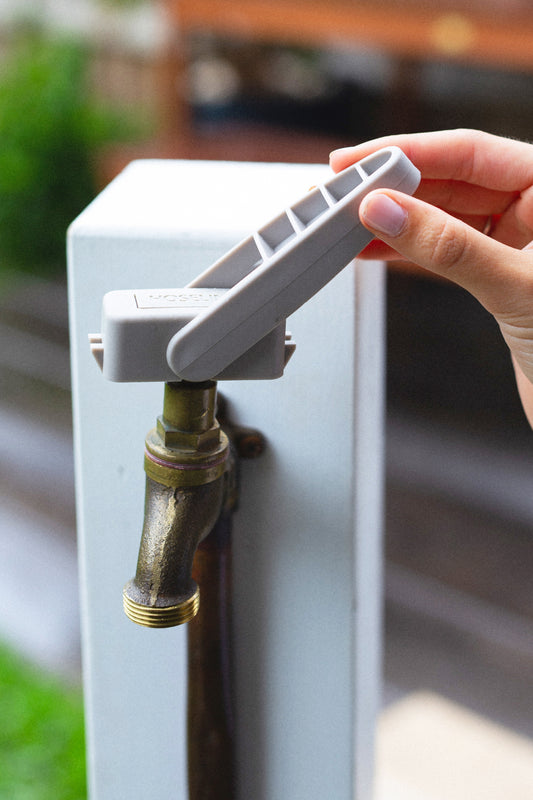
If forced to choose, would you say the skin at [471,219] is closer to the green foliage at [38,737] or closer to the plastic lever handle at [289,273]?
the plastic lever handle at [289,273]

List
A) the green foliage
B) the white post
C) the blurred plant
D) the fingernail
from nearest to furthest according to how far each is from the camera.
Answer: the fingernail
the white post
the green foliage
the blurred plant

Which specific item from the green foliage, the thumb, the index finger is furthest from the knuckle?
the green foliage

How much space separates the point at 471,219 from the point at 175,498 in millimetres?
324

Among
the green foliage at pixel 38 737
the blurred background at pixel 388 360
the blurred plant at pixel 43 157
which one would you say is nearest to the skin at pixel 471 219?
the blurred background at pixel 388 360

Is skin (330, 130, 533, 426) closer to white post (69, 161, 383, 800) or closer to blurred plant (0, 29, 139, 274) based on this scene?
white post (69, 161, 383, 800)

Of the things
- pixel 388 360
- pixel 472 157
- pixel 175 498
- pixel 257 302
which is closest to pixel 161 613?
pixel 175 498

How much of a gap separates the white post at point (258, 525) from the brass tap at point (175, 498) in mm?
87

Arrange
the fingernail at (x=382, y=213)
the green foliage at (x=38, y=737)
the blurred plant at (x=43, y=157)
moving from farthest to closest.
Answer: the blurred plant at (x=43, y=157), the green foliage at (x=38, y=737), the fingernail at (x=382, y=213)

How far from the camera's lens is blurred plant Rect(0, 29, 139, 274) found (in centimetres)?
366

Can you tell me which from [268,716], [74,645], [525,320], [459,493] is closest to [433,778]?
[268,716]

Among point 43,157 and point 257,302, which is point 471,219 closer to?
point 257,302

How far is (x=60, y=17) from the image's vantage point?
4.23 m

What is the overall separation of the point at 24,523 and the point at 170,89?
1.67 m

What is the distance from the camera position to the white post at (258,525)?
52 cm
